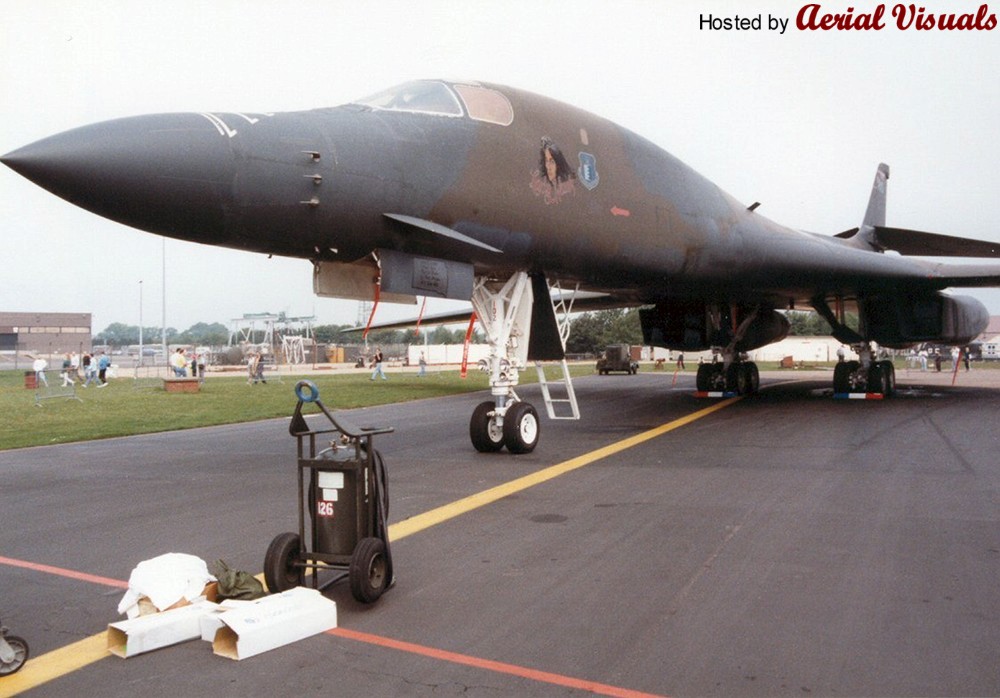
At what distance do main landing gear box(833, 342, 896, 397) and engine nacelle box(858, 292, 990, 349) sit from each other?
515 millimetres

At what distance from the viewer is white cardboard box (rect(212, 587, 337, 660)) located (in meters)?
3.50

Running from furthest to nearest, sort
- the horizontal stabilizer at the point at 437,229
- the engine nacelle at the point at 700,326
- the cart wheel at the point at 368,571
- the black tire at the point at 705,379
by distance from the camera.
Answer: the black tire at the point at 705,379 < the engine nacelle at the point at 700,326 < the horizontal stabilizer at the point at 437,229 < the cart wheel at the point at 368,571

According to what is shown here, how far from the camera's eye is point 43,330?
9688cm

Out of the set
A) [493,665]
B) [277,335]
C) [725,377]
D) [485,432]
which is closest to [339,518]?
[493,665]

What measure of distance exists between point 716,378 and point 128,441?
13.0 meters

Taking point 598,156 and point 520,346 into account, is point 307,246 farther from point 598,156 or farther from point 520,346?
point 598,156

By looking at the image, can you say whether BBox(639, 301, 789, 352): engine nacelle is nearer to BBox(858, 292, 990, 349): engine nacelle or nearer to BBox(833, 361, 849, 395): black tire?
BBox(833, 361, 849, 395): black tire

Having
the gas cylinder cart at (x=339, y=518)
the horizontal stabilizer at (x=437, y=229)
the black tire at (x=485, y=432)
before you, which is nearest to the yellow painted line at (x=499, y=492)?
A: the black tire at (x=485, y=432)

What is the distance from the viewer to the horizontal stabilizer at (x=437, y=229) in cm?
Answer: 738

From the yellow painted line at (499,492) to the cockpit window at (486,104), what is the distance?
3.80 meters

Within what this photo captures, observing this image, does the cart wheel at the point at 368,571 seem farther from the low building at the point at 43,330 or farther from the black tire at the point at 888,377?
the low building at the point at 43,330

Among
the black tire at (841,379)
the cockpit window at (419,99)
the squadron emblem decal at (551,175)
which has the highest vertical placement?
the cockpit window at (419,99)

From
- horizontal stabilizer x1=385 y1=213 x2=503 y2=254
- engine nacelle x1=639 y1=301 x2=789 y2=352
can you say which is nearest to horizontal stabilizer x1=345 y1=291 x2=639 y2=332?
engine nacelle x1=639 y1=301 x2=789 y2=352

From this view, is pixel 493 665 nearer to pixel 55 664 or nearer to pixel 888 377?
pixel 55 664
